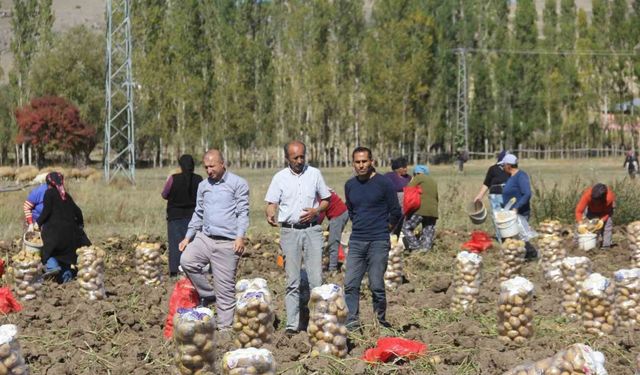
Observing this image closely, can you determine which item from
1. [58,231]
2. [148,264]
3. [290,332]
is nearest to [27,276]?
[58,231]

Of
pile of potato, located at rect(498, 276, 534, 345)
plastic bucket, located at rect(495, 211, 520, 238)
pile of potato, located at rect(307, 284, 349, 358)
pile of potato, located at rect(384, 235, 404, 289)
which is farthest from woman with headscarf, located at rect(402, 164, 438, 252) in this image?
pile of potato, located at rect(307, 284, 349, 358)

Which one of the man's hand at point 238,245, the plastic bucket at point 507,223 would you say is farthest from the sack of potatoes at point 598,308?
the plastic bucket at point 507,223

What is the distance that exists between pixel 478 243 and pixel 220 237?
6.80m

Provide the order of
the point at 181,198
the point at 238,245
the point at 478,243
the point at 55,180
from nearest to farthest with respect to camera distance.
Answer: the point at 238,245
the point at 55,180
the point at 181,198
the point at 478,243

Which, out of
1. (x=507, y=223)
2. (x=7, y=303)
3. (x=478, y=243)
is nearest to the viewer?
(x=7, y=303)

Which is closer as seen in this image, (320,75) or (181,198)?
(181,198)

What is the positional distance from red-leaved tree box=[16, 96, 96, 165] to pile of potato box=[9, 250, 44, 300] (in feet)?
144

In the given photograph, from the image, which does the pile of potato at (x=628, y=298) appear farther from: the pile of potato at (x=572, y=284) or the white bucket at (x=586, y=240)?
the white bucket at (x=586, y=240)

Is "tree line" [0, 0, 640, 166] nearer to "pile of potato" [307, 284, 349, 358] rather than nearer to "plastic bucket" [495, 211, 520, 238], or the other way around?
"plastic bucket" [495, 211, 520, 238]

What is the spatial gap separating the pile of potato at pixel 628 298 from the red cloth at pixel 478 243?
575 cm

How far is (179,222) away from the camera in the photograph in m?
12.4

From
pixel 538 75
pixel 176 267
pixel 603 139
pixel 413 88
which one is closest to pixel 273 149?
pixel 413 88

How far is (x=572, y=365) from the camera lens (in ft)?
16.4

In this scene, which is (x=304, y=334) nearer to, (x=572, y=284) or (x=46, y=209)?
(x=572, y=284)
